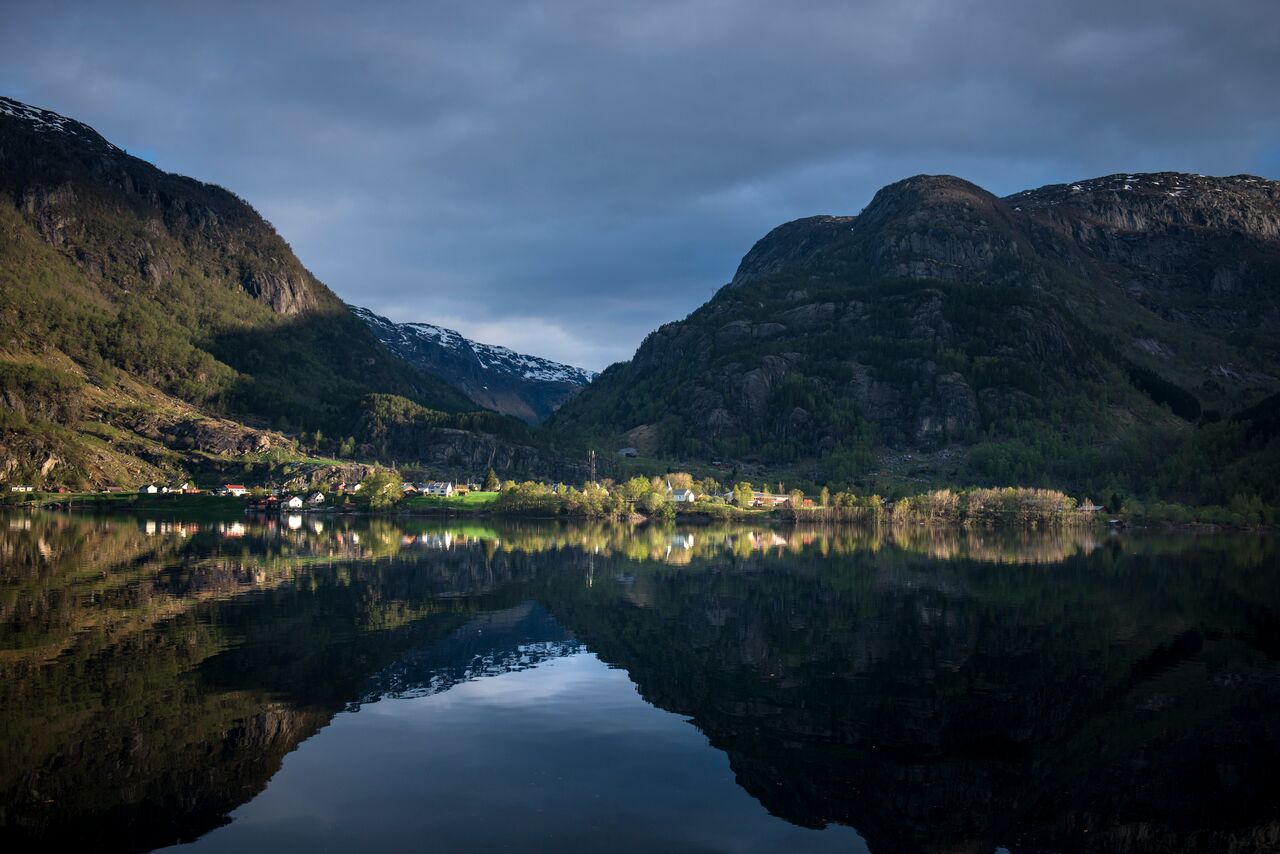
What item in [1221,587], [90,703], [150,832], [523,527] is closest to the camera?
[150,832]

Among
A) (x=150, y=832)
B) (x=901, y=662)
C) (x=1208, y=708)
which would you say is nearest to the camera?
(x=150, y=832)

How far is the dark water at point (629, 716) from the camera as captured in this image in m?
27.3

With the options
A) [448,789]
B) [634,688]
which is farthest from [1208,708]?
[448,789]

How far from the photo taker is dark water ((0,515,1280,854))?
89.5 ft

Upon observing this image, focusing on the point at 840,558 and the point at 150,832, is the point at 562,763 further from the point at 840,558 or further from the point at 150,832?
the point at 840,558

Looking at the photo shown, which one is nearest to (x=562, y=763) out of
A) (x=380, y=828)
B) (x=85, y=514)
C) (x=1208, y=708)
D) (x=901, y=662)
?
(x=380, y=828)

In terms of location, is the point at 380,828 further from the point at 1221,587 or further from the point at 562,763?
the point at 1221,587

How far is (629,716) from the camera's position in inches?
1571

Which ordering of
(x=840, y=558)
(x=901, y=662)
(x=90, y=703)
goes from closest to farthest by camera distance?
(x=90, y=703)
(x=901, y=662)
(x=840, y=558)

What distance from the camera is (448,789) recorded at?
2989cm

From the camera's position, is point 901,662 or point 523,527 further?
point 523,527

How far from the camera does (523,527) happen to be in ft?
622

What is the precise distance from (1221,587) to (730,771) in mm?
76548

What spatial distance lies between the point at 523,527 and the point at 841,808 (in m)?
164
